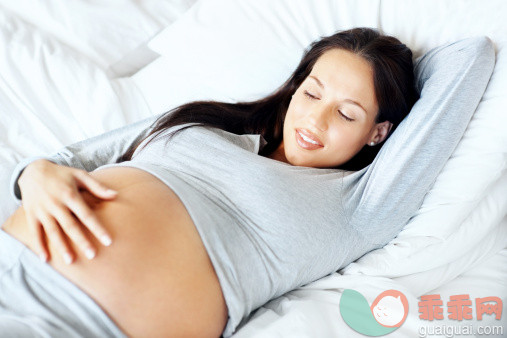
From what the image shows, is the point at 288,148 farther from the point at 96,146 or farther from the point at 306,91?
the point at 96,146

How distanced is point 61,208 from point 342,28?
3.42 feet

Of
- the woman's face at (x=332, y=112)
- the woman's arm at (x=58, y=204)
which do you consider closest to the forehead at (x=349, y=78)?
the woman's face at (x=332, y=112)

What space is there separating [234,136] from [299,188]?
0.28 m

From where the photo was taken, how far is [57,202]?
0.95 m

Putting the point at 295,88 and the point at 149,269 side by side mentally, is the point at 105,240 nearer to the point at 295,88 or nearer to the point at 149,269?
the point at 149,269

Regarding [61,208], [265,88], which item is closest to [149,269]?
[61,208]

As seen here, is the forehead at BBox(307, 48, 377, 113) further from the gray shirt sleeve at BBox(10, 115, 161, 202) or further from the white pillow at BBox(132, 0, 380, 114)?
the gray shirt sleeve at BBox(10, 115, 161, 202)

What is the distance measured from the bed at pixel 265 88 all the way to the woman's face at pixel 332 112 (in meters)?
0.25

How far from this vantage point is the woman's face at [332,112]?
4.02ft

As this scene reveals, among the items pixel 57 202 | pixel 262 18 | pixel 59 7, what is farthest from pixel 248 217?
pixel 59 7

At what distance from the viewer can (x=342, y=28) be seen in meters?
1.53

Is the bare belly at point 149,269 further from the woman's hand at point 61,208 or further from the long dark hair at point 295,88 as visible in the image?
the long dark hair at point 295,88

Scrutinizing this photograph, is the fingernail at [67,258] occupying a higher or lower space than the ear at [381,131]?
lower

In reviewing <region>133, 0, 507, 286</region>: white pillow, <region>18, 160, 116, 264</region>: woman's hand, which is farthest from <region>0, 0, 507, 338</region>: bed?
<region>18, 160, 116, 264</region>: woman's hand
